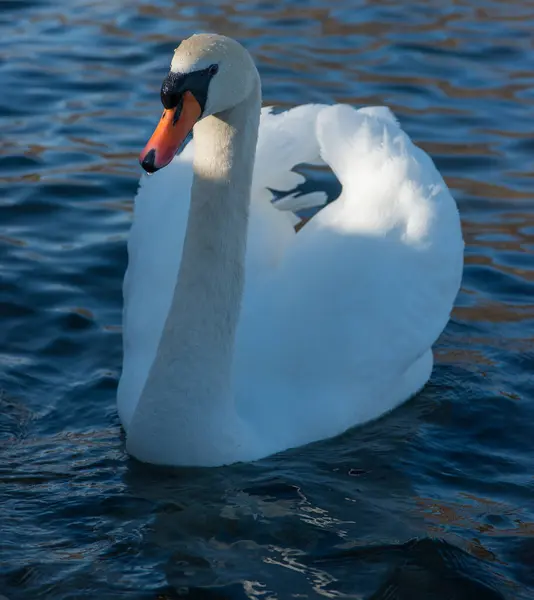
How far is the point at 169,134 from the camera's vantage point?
186 inches

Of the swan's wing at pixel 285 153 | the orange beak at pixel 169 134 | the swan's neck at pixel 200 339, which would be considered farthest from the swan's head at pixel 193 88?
the swan's wing at pixel 285 153

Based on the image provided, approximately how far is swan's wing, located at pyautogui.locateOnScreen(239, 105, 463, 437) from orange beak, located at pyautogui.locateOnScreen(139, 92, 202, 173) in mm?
1506

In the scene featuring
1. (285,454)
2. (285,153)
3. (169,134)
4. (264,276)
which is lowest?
(285,454)

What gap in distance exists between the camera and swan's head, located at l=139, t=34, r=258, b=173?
15.4 ft

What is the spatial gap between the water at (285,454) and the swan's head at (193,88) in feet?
5.08

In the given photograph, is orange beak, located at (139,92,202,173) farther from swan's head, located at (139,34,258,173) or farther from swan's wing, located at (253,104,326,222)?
swan's wing, located at (253,104,326,222)

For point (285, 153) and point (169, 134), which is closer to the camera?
point (169, 134)

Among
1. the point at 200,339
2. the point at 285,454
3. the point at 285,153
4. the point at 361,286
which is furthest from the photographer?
the point at 285,153

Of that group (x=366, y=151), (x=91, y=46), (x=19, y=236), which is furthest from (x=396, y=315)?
(x=91, y=46)

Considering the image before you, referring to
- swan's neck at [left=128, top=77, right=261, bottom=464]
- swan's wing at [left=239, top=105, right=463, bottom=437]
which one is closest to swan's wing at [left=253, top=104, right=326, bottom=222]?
swan's wing at [left=239, top=105, right=463, bottom=437]

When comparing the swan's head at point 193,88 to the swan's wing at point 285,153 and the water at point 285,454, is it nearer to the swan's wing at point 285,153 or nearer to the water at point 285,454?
the water at point 285,454

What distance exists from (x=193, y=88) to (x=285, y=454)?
1.78 m

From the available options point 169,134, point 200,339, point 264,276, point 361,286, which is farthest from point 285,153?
point 169,134

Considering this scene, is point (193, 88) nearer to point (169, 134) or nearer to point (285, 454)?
point (169, 134)
